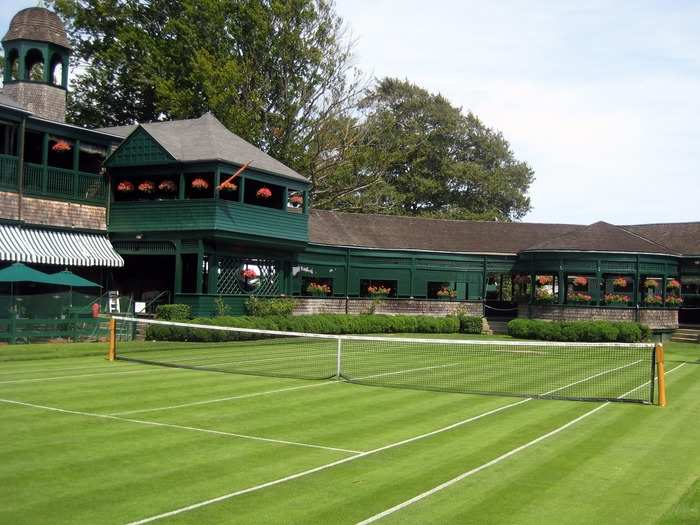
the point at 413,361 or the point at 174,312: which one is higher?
the point at 174,312

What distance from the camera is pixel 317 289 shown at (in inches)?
1652

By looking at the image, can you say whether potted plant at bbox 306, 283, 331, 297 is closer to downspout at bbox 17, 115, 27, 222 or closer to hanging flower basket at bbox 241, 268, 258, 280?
hanging flower basket at bbox 241, 268, 258, 280

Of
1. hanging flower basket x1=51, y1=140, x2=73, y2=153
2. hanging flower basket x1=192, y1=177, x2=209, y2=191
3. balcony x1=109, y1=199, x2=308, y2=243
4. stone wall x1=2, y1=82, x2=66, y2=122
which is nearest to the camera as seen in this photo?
hanging flower basket x1=51, y1=140, x2=73, y2=153

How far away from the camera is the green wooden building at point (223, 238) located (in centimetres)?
3406

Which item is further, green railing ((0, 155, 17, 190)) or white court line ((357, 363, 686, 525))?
green railing ((0, 155, 17, 190))

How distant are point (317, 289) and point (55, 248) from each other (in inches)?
549

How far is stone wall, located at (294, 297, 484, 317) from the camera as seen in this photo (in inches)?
1653

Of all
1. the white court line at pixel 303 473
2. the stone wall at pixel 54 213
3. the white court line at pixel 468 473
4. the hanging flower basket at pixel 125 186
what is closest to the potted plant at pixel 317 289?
the hanging flower basket at pixel 125 186

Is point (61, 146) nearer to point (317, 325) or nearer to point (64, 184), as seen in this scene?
point (64, 184)

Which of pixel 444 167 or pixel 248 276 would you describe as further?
pixel 444 167

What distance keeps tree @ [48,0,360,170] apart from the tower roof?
10633mm

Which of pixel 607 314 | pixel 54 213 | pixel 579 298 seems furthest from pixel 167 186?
pixel 607 314

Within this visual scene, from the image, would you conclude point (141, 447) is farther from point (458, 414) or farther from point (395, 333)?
point (395, 333)

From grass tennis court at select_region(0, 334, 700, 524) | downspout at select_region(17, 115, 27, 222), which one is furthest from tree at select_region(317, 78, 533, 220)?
grass tennis court at select_region(0, 334, 700, 524)
